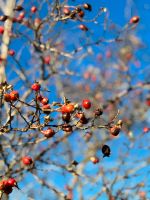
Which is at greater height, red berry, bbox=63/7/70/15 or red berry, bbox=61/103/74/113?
red berry, bbox=63/7/70/15

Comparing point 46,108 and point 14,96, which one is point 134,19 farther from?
point 14,96

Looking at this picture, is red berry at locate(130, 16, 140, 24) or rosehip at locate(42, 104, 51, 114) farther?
red berry at locate(130, 16, 140, 24)

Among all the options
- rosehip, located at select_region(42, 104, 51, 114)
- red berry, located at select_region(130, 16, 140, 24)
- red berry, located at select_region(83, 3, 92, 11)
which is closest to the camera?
rosehip, located at select_region(42, 104, 51, 114)

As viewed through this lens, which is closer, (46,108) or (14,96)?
(14,96)

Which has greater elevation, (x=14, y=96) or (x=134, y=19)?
(x=134, y=19)

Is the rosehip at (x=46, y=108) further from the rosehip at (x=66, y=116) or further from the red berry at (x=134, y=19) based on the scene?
the red berry at (x=134, y=19)

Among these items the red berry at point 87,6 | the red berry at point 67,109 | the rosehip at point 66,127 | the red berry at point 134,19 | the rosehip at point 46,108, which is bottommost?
the rosehip at point 66,127

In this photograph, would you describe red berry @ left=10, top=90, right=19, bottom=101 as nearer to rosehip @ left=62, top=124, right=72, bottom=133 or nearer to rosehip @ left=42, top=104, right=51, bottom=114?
rosehip @ left=42, top=104, right=51, bottom=114

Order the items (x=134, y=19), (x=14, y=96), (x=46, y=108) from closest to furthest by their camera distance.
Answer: (x=14, y=96), (x=46, y=108), (x=134, y=19)

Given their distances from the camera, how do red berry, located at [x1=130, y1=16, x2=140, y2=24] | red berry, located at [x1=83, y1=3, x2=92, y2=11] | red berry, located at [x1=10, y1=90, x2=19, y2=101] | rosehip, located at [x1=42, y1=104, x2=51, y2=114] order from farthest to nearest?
red berry, located at [x1=130, y1=16, x2=140, y2=24], red berry, located at [x1=83, y1=3, x2=92, y2=11], rosehip, located at [x1=42, y1=104, x2=51, y2=114], red berry, located at [x1=10, y1=90, x2=19, y2=101]

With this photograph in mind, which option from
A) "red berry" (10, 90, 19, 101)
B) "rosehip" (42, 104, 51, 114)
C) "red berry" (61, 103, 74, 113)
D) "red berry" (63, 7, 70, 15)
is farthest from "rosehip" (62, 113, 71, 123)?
"red berry" (63, 7, 70, 15)

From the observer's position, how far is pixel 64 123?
2.73 meters

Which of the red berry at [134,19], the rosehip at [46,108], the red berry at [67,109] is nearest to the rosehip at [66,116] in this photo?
the red berry at [67,109]

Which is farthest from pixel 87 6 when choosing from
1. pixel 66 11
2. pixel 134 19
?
pixel 134 19
